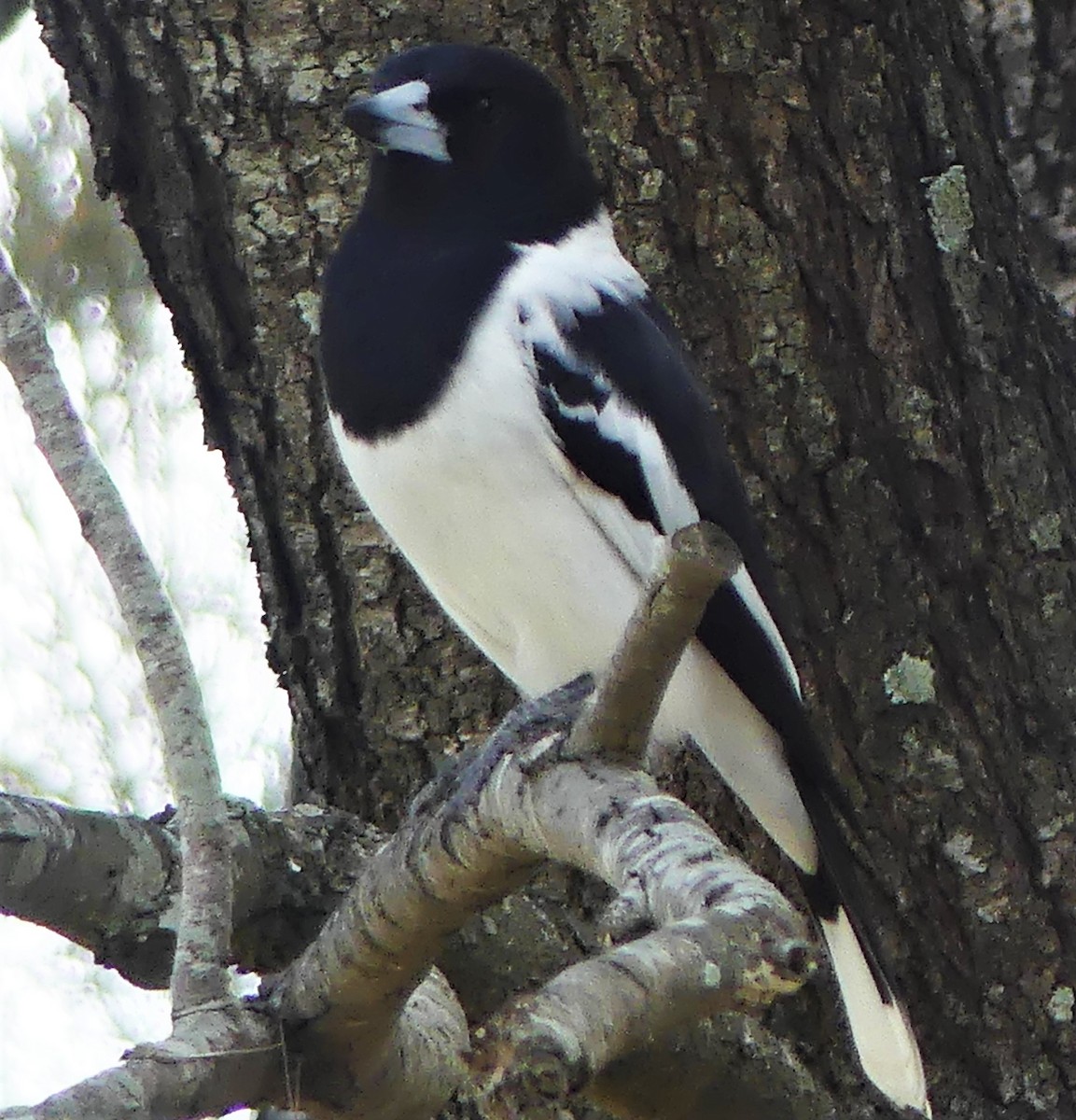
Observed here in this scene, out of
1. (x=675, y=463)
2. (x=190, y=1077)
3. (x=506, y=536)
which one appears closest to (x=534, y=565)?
(x=506, y=536)

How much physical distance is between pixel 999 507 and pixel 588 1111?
2.69ft

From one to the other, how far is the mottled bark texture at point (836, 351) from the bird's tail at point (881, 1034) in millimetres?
128

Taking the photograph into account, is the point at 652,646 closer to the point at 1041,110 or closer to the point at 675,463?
the point at 675,463

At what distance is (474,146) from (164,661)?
33.6 inches

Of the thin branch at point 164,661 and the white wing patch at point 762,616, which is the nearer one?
the thin branch at point 164,661

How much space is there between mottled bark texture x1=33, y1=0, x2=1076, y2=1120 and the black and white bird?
11 centimetres

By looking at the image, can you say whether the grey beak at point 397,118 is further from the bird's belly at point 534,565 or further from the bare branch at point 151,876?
the bare branch at point 151,876

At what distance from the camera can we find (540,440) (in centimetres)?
188

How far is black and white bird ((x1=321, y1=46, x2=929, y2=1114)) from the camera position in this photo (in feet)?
6.15

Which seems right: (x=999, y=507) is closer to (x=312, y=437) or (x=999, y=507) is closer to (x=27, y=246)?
(x=312, y=437)

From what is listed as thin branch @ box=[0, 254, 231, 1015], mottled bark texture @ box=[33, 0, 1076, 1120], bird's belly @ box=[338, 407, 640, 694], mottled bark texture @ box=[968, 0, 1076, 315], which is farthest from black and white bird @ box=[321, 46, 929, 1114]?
mottled bark texture @ box=[968, 0, 1076, 315]

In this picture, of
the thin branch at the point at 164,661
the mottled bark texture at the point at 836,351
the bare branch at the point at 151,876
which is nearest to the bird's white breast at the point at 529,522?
the mottled bark texture at the point at 836,351

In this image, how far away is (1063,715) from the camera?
211 centimetres

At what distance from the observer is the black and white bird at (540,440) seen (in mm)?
1875
